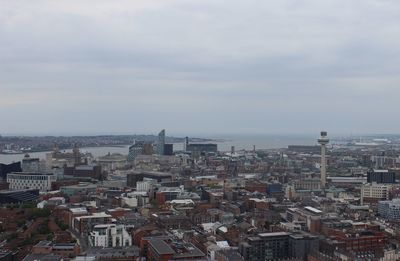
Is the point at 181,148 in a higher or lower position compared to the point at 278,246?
higher

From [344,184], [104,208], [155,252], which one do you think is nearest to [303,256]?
[155,252]

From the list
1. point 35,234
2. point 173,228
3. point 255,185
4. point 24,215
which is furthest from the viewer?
point 255,185

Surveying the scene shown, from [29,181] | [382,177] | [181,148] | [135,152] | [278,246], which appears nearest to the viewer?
[278,246]

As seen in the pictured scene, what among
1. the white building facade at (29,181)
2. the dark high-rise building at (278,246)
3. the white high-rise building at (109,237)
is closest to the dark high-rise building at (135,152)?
the white building facade at (29,181)

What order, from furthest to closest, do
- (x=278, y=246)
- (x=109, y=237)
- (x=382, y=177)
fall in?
1. (x=382, y=177)
2. (x=109, y=237)
3. (x=278, y=246)

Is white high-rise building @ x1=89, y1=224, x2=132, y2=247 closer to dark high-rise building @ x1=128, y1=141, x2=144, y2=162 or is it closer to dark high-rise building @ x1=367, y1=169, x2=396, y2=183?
dark high-rise building @ x1=367, y1=169, x2=396, y2=183

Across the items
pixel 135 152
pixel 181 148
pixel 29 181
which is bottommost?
pixel 29 181

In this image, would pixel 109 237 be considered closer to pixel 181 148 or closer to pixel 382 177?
pixel 382 177

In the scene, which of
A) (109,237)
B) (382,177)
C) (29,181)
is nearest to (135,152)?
(29,181)

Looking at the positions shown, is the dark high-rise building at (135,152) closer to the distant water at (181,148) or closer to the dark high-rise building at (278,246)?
the distant water at (181,148)

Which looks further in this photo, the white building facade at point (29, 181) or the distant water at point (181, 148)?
the distant water at point (181, 148)

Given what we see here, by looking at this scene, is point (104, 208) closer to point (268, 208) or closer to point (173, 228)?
point (173, 228)
